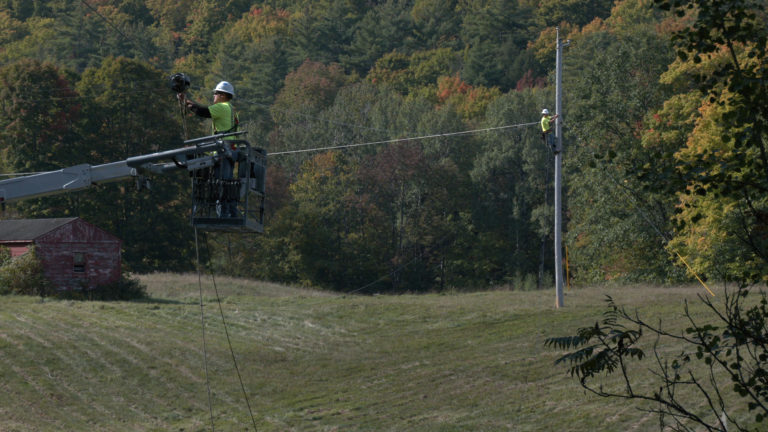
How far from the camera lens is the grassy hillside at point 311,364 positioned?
2258 centimetres

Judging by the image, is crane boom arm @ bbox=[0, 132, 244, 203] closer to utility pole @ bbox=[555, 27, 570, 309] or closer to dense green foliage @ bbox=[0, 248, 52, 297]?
utility pole @ bbox=[555, 27, 570, 309]

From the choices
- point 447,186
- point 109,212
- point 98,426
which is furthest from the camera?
point 447,186

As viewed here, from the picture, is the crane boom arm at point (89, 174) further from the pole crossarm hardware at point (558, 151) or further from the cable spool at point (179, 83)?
the pole crossarm hardware at point (558, 151)

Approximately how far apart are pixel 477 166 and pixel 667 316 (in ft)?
158

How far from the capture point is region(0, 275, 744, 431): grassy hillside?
889 inches

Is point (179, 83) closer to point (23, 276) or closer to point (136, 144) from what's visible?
point (23, 276)

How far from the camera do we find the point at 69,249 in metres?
41.2

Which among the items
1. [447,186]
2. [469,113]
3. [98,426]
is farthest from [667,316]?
[469,113]

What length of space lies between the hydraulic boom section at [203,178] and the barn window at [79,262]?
30.7 meters

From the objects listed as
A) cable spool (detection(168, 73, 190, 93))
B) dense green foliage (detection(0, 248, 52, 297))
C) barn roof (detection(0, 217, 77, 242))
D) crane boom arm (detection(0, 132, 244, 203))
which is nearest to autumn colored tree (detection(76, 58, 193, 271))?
barn roof (detection(0, 217, 77, 242))

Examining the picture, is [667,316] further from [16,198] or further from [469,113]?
[469,113]

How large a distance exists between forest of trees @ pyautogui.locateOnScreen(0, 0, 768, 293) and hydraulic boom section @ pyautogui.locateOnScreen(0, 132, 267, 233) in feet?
17.8

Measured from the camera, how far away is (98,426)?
22.0 metres

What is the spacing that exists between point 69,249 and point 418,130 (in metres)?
50.4
